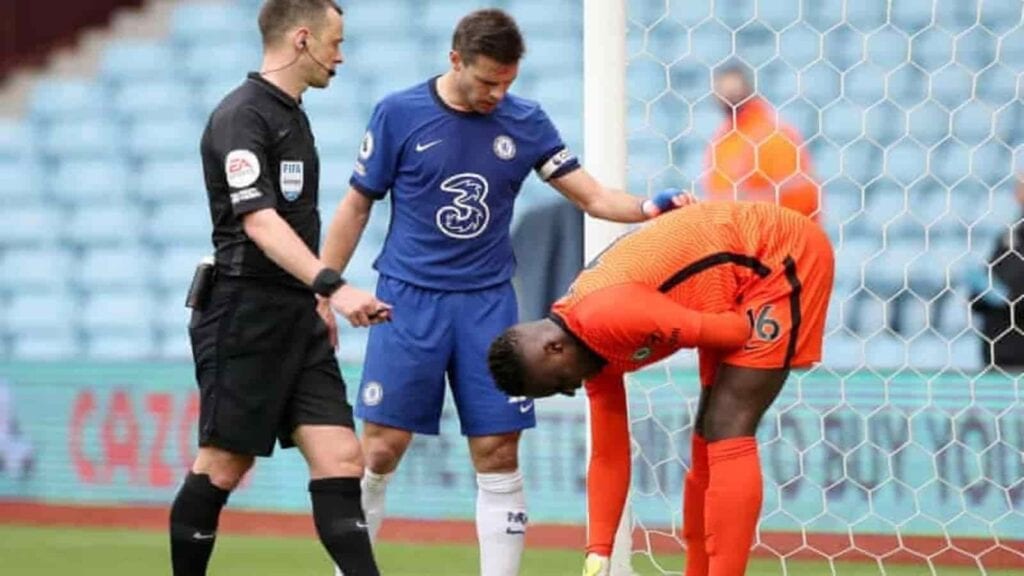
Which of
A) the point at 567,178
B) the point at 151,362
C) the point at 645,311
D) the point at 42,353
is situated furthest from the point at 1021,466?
the point at 42,353

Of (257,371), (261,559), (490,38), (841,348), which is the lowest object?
(261,559)

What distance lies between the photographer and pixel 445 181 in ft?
19.1

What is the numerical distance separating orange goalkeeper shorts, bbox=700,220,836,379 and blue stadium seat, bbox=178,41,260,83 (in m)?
7.21

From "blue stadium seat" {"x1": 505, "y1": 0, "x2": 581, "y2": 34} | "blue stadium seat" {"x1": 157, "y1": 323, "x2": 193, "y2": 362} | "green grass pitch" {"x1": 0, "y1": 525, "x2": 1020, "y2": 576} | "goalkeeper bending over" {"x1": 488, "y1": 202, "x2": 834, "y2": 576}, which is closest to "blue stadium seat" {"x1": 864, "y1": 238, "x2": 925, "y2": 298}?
"green grass pitch" {"x1": 0, "y1": 525, "x2": 1020, "y2": 576}

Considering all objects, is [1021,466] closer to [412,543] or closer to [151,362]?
[412,543]

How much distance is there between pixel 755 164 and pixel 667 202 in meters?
2.44

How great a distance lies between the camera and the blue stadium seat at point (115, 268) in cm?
1156

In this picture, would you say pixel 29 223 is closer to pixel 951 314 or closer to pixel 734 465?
pixel 951 314

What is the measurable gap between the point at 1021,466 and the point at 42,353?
6.01 metres

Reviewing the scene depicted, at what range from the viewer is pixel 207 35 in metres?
12.4

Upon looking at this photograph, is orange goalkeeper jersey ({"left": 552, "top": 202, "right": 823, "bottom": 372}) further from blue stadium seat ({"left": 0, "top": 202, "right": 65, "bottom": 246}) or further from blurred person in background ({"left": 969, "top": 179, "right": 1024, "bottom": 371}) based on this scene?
blue stadium seat ({"left": 0, "top": 202, "right": 65, "bottom": 246})

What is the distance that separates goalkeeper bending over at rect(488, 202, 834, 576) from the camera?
5.09 m

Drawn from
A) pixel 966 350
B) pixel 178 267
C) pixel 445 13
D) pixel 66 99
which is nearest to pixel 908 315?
pixel 966 350

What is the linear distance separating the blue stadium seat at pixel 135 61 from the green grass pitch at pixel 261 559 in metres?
4.31
